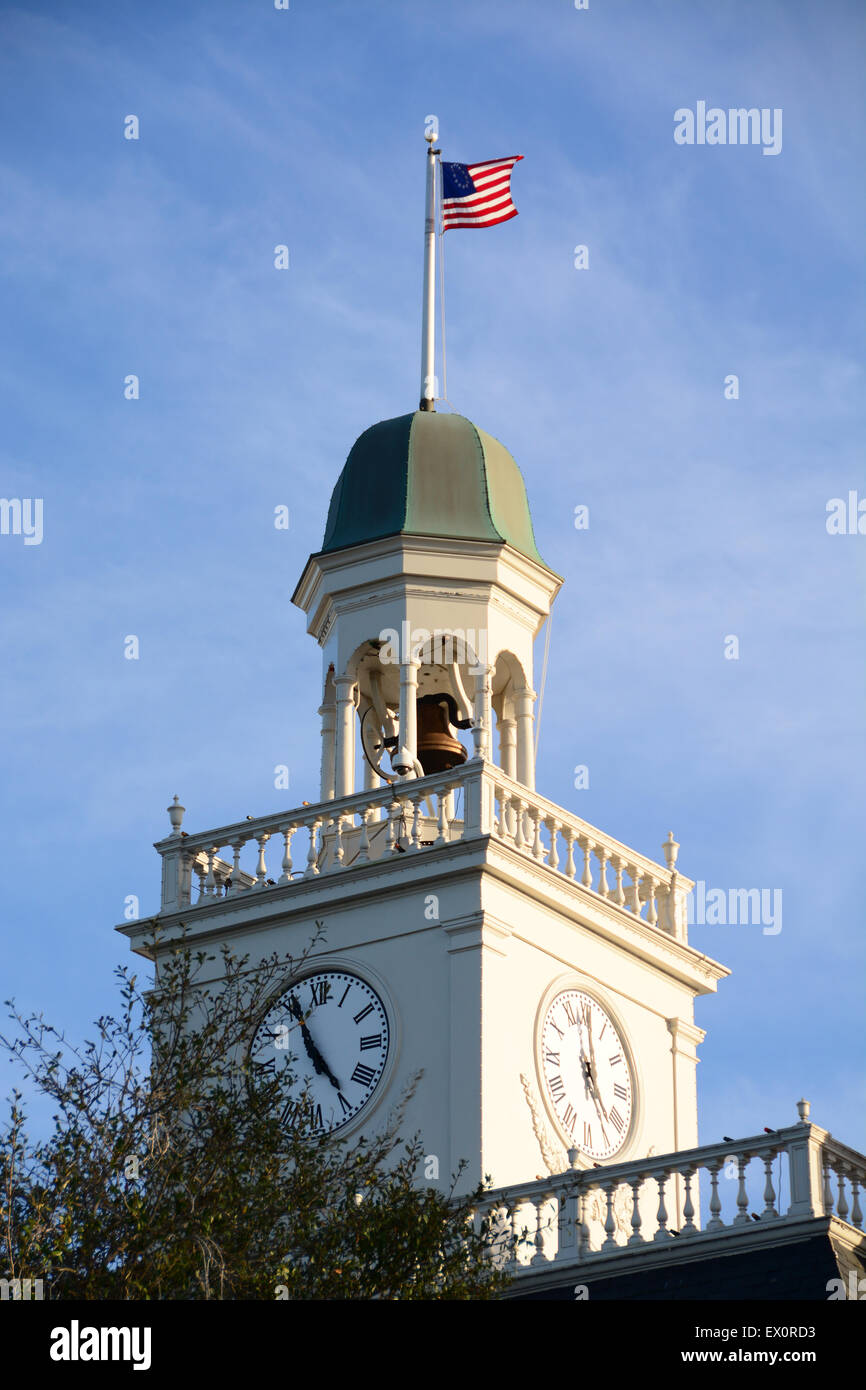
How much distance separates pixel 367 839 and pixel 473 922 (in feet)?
7.62

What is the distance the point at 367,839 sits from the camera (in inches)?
1330

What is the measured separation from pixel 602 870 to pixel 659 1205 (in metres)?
7.24

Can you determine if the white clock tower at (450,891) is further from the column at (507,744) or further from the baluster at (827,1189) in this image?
the baluster at (827,1189)

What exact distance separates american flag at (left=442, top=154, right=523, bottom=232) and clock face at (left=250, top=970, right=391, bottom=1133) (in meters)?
13.6

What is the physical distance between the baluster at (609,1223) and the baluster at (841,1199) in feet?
7.77

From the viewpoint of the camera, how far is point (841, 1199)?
2670 centimetres

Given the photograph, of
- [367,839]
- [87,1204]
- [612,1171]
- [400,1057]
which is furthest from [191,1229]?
[367,839]

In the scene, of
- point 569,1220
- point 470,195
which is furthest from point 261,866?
point 470,195

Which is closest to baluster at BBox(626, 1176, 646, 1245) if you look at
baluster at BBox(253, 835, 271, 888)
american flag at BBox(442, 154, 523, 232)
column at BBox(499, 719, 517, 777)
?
baluster at BBox(253, 835, 271, 888)

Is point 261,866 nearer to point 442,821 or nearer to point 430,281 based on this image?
point 442,821

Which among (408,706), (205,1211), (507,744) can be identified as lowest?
(205,1211)

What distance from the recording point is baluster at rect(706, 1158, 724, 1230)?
2698cm

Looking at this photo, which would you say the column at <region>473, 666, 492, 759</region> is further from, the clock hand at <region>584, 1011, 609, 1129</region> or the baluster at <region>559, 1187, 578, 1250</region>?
the baluster at <region>559, 1187, 578, 1250</region>
